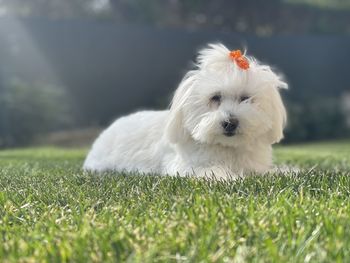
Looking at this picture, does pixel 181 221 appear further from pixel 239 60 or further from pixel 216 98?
pixel 239 60

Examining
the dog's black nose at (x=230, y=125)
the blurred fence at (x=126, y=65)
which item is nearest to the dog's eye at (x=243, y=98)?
the dog's black nose at (x=230, y=125)

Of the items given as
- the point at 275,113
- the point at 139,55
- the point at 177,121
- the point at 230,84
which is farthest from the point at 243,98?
the point at 139,55

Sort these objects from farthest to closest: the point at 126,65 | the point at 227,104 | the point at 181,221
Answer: the point at 126,65 → the point at 227,104 → the point at 181,221

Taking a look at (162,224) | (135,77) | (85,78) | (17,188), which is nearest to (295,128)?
(135,77)

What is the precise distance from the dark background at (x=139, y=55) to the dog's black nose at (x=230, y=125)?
7.62 m

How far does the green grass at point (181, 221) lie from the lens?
6.14 feet

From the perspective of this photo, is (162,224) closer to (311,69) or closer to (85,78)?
(85,78)

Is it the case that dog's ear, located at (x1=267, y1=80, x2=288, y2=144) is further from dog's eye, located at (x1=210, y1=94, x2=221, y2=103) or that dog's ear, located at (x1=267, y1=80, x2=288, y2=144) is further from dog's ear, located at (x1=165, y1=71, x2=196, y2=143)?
dog's ear, located at (x1=165, y1=71, x2=196, y2=143)

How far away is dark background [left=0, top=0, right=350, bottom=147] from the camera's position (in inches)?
458

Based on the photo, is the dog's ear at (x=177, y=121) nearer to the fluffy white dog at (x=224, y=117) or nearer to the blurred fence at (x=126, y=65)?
the fluffy white dog at (x=224, y=117)

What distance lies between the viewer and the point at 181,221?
2.15 metres

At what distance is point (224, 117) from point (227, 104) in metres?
0.18

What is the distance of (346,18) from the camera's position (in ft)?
53.7

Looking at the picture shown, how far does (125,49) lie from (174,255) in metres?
11.4
